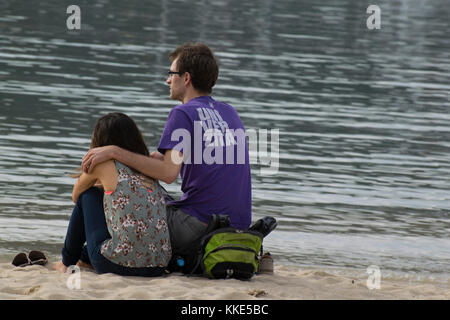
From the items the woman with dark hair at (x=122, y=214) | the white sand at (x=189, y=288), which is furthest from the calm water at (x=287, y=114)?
the woman with dark hair at (x=122, y=214)

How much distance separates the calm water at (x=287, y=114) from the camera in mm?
9148

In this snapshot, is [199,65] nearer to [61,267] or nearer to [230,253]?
[230,253]

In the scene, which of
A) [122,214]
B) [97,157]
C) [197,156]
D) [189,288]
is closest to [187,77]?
[197,156]

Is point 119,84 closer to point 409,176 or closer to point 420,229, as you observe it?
point 409,176

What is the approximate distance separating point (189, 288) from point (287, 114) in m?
10.6

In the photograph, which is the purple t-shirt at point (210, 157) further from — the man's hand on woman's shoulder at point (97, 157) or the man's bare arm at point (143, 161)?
the man's hand on woman's shoulder at point (97, 157)

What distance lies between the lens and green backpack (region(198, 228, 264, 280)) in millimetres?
6141

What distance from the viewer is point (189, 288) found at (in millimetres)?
5863

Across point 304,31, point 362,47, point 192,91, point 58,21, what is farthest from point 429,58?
point 192,91

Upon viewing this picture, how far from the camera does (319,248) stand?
872 cm

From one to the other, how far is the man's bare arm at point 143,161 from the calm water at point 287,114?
2.05 metres

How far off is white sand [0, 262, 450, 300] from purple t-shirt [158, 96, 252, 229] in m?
0.50

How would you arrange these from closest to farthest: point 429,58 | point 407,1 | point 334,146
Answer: point 334,146 → point 429,58 → point 407,1

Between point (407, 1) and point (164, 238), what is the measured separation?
51.5m
